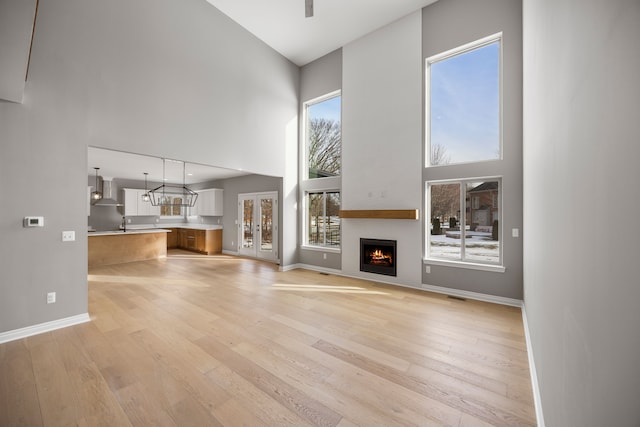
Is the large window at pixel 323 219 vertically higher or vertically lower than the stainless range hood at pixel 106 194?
lower

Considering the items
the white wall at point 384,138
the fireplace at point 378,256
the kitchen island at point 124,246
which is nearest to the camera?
the white wall at point 384,138

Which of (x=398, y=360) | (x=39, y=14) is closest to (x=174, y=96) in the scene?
(x=39, y=14)

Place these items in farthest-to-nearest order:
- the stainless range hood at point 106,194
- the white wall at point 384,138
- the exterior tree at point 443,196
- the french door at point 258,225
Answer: the stainless range hood at point 106,194
the french door at point 258,225
the white wall at point 384,138
the exterior tree at point 443,196

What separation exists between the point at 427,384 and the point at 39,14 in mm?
5604

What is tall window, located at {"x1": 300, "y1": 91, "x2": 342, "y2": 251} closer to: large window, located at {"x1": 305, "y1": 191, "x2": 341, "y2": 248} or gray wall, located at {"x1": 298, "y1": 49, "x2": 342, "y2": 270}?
large window, located at {"x1": 305, "y1": 191, "x2": 341, "y2": 248}

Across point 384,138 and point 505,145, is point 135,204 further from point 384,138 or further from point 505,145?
point 505,145

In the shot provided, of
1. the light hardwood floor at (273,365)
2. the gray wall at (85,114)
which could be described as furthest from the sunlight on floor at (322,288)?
the gray wall at (85,114)

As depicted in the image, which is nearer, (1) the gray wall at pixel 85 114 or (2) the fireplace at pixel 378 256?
(1) the gray wall at pixel 85 114

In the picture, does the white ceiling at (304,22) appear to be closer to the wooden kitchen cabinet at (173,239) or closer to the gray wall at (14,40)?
the gray wall at (14,40)

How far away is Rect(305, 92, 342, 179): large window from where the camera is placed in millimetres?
6301

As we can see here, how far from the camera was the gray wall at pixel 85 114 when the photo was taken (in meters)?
2.89

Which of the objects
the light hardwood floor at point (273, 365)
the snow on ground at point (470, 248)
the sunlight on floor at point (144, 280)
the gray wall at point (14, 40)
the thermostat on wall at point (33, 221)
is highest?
the gray wall at point (14, 40)

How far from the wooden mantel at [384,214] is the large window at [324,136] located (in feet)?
3.82

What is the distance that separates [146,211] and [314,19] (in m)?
8.70
